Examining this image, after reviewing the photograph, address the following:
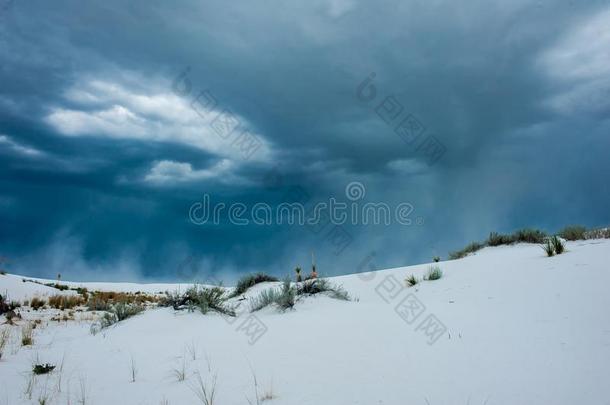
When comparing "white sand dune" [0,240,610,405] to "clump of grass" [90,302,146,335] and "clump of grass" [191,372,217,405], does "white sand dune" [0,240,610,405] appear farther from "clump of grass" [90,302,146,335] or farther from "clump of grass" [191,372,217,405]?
"clump of grass" [90,302,146,335]

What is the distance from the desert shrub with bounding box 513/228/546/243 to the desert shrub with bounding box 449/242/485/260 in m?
1.13

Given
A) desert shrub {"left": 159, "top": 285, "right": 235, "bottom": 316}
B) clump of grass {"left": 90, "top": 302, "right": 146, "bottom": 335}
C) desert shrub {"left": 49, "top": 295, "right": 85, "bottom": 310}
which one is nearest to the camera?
desert shrub {"left": 159, "top": 285, "right": 235, "bottom": 316}

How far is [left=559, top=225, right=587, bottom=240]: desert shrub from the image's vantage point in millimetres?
10477

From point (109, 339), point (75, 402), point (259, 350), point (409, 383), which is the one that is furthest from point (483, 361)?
point (109, 339)

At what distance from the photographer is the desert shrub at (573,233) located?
10.5 meters

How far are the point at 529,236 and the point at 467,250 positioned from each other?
2.05m

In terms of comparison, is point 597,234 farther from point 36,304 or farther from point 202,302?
point 36,304

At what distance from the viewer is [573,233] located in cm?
1070

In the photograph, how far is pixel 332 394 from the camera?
2.76 m

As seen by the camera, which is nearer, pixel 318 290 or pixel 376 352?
pixel 376 352

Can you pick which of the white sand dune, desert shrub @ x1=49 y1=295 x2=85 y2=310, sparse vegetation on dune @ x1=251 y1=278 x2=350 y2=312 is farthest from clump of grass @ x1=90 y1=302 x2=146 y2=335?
desert shrub @ x1=49 y1=295 x2=85 y2=310

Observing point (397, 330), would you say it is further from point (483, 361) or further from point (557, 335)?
point (557, 335)

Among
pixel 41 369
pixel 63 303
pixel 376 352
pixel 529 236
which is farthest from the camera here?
pixel 63 303

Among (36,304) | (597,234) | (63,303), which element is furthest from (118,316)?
(597,234)
